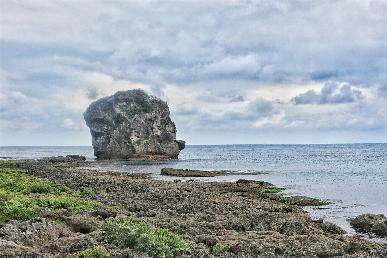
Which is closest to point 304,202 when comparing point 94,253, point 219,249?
point 219,249

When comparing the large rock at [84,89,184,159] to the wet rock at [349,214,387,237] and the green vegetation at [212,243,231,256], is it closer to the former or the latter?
the wet rock at [349,214,387,237]

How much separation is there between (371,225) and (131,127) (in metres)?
113

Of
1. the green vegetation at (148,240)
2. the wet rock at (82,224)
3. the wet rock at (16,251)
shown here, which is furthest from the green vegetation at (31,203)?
the green vegetation at (148,240)

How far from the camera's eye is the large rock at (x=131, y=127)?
444 feet

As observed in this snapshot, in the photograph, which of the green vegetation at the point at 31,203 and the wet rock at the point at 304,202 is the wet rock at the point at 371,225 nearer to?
the wet rock at the point at 304,202

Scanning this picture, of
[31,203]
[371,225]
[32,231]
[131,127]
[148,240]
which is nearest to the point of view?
[148,240]

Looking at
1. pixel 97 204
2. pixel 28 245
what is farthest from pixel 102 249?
pixel 97 204

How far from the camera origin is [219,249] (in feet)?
51.3

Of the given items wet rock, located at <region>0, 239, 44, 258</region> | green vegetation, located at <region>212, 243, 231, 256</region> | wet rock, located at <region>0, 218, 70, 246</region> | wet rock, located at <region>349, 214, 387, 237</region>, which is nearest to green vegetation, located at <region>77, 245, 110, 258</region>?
Answer: wet rock, located at <region>0, 239, 44, 258</region>

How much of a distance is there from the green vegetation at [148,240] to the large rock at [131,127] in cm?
11860

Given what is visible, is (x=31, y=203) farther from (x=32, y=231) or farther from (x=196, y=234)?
(x=196, y=234)

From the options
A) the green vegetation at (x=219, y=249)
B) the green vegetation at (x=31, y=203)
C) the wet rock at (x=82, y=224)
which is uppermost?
the green vegetation at (x=31, y=203)

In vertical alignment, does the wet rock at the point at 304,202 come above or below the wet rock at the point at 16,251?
below

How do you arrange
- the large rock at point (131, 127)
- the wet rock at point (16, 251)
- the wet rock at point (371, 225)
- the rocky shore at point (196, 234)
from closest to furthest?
the wet rock at point (16, 251)
the rocky shore at point (196, 234)
the wet rock at point (371, 225)
the large rock at point (131, 127)
